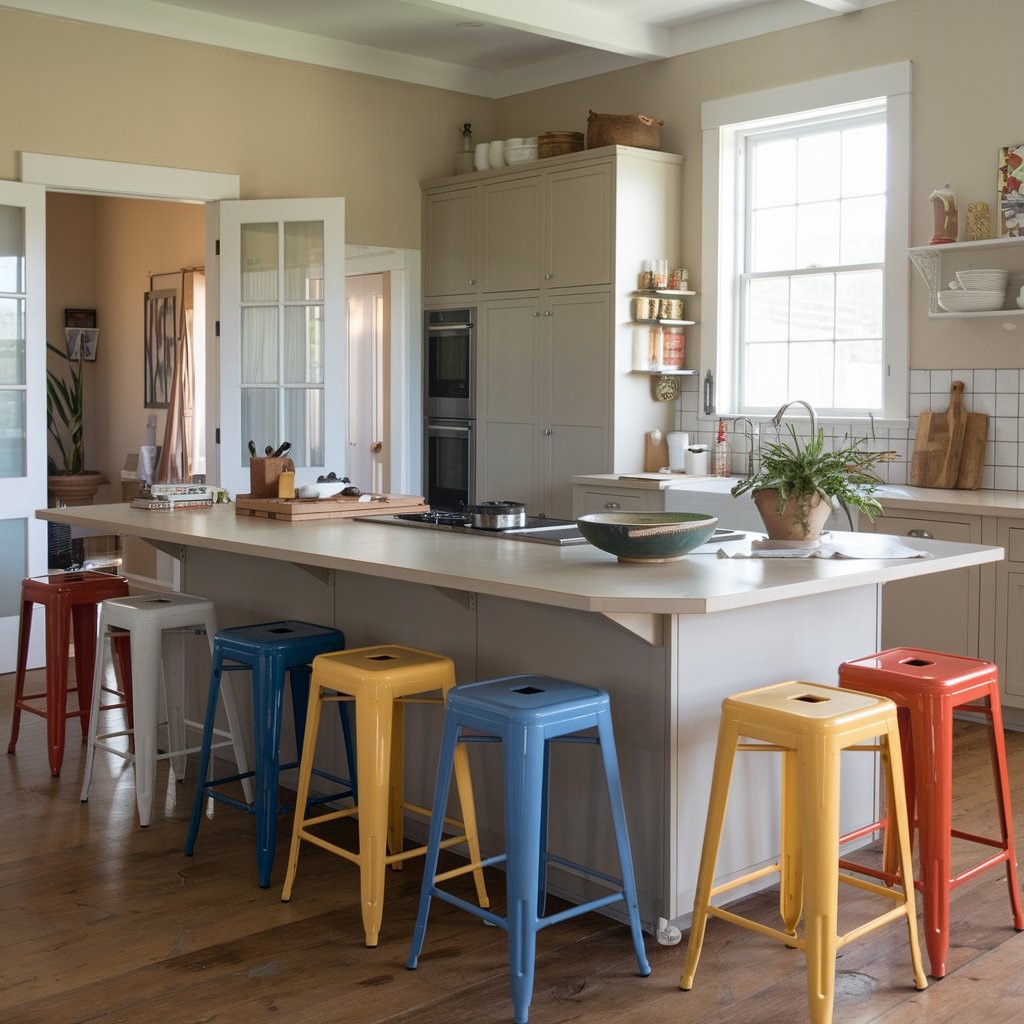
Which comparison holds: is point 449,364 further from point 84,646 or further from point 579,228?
point 84,646

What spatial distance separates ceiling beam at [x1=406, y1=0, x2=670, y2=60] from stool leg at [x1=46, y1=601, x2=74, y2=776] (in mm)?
2949

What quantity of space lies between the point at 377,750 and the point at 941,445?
3.41 metres

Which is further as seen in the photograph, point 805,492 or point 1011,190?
point 1011,190

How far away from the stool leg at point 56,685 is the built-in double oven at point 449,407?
3.08m

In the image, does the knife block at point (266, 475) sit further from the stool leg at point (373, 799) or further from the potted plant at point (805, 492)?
the potted plant at point (805, 492)

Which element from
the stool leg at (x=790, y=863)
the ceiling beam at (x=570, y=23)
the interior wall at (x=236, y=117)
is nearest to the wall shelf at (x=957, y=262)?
the ceiling beam at (x=570, y=23)

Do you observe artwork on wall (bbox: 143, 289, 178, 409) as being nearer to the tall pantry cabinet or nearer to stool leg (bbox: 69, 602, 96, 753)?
the tall pantry cabinet

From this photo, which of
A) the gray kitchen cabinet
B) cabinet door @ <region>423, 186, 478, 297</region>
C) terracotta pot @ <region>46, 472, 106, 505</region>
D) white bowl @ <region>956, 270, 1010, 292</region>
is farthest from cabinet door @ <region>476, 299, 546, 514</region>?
terracotta pot @ <region>46, 472, 106, 505</region>

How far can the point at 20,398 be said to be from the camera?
5.84 metres

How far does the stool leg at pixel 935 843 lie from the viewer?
111 inches

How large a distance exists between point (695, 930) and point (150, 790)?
1793 mm

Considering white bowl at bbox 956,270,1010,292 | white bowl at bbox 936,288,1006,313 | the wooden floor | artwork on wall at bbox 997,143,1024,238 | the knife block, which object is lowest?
the wooden floor

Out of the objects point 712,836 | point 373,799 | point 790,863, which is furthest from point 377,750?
point 790,863

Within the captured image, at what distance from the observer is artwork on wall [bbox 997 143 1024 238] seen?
513 centimetres
